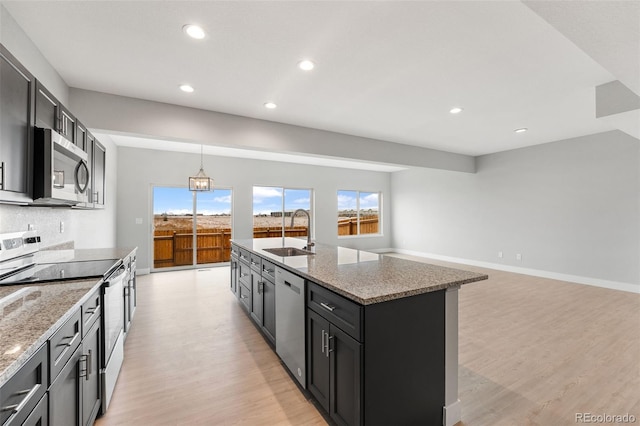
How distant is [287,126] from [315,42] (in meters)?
2.04

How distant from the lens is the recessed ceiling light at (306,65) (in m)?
2.52

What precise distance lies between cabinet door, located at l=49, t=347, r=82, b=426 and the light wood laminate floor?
54 centimetres

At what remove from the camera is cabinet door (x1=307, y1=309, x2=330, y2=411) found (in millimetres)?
1695

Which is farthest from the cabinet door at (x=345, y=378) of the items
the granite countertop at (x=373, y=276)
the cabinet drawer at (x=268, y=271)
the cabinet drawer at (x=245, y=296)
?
the cabinet drawer at (x=245, y=296)

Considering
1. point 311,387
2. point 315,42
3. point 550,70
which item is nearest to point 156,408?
point 311,387

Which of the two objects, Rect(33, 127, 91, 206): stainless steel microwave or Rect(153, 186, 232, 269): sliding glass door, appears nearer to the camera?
Rect(33, 127, 91, 206): stainless steel microwave

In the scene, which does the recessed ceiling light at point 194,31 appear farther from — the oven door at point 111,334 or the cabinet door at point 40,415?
the cabinet door at point 40,415

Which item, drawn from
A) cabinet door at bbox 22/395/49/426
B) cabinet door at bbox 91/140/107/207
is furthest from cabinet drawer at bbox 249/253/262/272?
cabinet door at bbox 22/395/49/426

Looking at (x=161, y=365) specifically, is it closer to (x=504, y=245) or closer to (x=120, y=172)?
(x=120, y=172)

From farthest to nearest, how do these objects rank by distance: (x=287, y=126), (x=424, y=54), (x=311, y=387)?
(x=287, y=126)
(x=424, y=54)
(x=311, y=387)

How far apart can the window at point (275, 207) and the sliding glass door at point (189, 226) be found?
0.71 m

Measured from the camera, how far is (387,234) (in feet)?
29.9

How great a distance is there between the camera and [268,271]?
263cm

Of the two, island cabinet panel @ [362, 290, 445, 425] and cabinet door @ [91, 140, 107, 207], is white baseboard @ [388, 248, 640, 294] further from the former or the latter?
cabinet door @ [91, 140, 107, 207]
